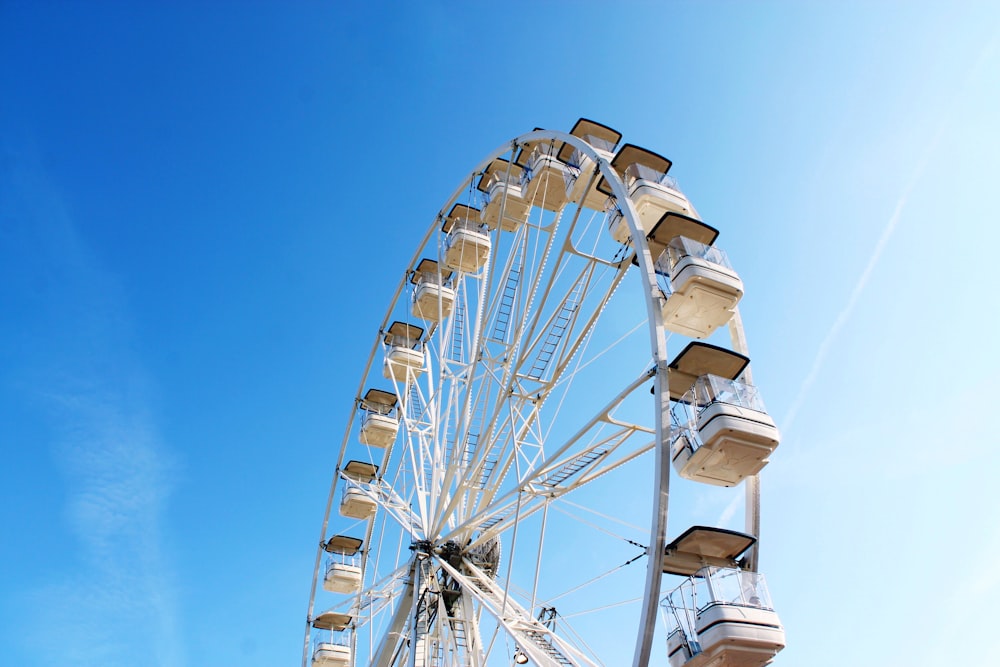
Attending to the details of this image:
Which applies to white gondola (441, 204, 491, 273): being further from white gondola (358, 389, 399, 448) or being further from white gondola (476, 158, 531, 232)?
white gondola (358, 389, 399, 448)

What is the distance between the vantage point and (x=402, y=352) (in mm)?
21688

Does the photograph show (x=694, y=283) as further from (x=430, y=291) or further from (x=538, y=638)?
(x=430, y=291)

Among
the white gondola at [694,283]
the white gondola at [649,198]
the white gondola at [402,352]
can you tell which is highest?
the white gondola at [402,352]

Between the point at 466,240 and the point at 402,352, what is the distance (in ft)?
13.2

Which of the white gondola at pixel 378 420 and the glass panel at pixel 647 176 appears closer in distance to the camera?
the glass panel at pixel 647 176

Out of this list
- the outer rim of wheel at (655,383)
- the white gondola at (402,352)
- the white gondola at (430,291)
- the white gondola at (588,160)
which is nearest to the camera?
the outer rim of wheel at (655,383)

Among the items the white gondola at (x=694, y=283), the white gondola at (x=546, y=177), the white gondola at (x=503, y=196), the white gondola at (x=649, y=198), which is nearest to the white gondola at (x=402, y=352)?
the white gondola at (x=503, y=196)

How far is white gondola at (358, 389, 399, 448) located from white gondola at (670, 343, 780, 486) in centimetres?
1249

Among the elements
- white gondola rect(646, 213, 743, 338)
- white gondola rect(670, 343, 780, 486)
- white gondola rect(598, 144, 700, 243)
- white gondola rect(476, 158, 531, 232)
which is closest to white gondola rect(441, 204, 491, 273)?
white gondola rect(476, 158, 531, 232)

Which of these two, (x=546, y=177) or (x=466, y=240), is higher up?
(x=466, y=240)

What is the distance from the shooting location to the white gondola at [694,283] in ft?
36.9

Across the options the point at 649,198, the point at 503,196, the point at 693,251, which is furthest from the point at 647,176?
the point at 503,196

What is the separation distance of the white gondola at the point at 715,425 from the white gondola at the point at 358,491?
12.3 metres

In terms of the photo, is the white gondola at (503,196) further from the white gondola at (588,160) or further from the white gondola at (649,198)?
the white gondola at (649,198)
